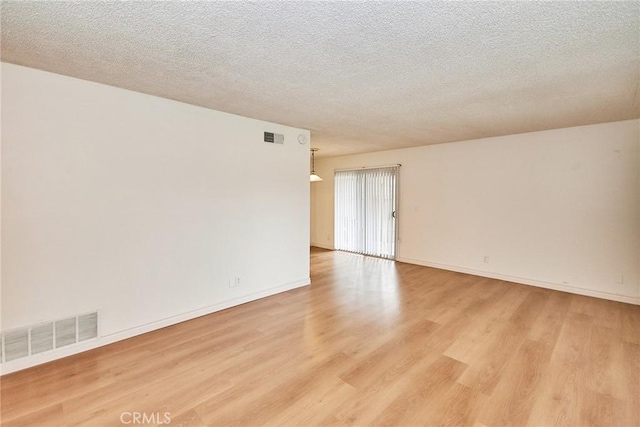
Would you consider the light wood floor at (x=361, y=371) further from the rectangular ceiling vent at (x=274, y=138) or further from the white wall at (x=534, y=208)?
the rectangular ceiling vent at (x=274, y=138)

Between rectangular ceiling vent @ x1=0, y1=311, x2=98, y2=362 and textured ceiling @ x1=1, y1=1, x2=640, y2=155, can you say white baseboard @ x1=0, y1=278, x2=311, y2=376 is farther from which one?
textured ceiling @ x1=1, y1=1, x2=640, y2=155

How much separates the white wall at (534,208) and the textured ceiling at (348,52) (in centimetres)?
92

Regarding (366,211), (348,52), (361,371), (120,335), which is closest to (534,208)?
(366,211)

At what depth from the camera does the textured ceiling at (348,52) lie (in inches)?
62.8

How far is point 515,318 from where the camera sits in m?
3.29

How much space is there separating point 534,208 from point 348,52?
13.8 ft

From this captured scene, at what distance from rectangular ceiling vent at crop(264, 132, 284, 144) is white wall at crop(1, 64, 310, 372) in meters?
0.10

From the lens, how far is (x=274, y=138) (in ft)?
13.2

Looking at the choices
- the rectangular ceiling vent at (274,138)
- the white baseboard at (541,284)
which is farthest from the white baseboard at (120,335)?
the white baseboard at (541,284)

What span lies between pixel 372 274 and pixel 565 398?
3270mm

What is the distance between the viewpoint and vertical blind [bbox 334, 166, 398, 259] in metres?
6.30

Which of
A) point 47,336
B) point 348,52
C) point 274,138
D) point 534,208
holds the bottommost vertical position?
point 47,336

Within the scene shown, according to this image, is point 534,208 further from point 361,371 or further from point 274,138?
point 274,138

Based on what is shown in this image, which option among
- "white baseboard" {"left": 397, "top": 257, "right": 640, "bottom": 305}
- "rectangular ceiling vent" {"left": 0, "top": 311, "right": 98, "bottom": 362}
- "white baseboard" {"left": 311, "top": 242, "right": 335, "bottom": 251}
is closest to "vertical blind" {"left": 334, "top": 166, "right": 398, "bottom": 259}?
"white baseboard" {"left": 311, "top": 242, "right": 335, "bottom": 251}
